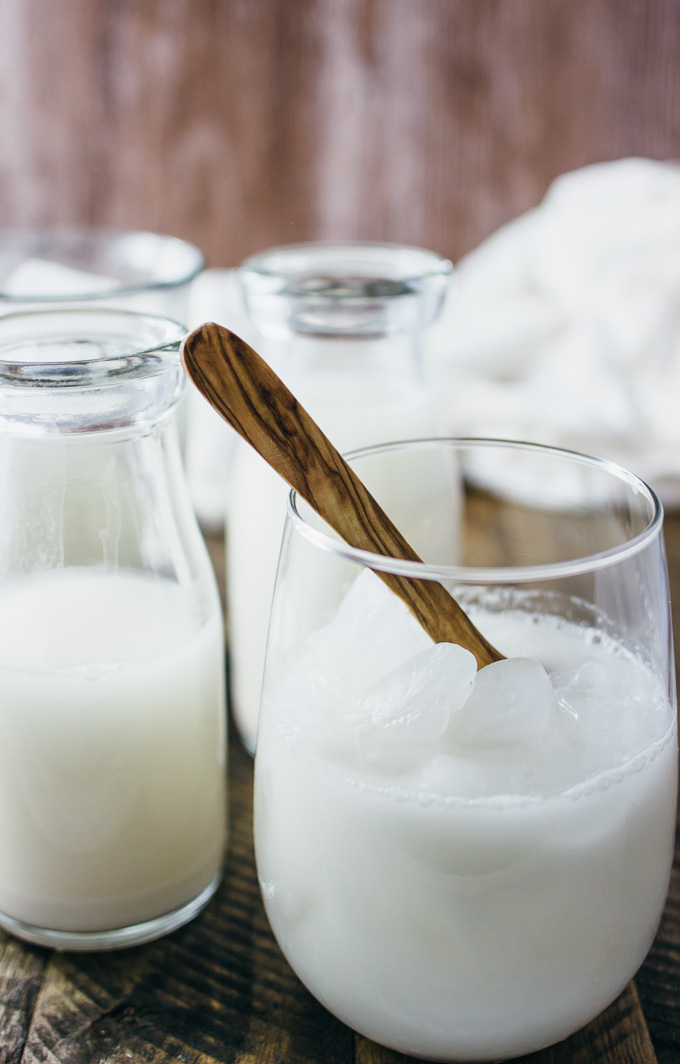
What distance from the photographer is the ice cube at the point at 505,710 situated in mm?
412

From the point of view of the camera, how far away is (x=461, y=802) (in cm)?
40

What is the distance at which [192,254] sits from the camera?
0.81 m

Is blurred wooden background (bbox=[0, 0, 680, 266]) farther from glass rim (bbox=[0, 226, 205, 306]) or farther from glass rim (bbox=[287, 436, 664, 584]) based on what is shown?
glass rim (bbox=[287, 436, 664, 584])

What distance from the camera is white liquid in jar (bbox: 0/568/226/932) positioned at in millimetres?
501

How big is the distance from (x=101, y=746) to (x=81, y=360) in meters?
0.18

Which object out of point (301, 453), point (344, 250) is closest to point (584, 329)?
point (344, 250)

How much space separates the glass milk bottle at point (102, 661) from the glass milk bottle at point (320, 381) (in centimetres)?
11

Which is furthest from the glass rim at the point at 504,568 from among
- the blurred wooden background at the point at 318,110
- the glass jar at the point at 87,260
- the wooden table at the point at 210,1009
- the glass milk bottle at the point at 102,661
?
the blurred wooden background at the point at 318,110

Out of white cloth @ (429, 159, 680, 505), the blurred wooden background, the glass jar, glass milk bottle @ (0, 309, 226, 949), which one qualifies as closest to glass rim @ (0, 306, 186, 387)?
glass milk bottle @ (0, 309, 226, 949)

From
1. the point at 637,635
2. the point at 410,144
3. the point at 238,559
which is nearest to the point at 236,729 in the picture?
the point at 238,559

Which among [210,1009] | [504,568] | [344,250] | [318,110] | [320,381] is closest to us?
[504,568]

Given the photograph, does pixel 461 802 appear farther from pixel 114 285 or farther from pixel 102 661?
pixel 114 285

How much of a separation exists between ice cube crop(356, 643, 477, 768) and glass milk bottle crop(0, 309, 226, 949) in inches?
5.4

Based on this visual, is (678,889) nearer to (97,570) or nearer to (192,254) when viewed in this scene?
(97,570)
